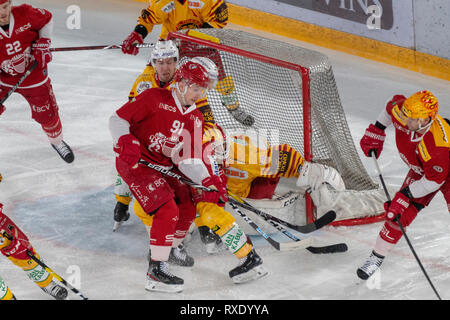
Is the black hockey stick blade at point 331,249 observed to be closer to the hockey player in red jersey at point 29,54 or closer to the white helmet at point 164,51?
the white helmet at point 164,51

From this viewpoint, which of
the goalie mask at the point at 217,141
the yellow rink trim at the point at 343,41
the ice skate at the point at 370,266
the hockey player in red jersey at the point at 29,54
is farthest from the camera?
the yellow rink trim at the point at 343,41

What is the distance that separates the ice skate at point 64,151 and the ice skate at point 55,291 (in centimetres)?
152

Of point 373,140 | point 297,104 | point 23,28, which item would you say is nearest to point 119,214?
point 297,104

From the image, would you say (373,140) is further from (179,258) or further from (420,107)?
(179,258)

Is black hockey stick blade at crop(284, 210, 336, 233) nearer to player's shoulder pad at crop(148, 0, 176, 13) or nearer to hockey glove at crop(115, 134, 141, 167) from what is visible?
hockey glove at crop(115, 134, 141, 167)


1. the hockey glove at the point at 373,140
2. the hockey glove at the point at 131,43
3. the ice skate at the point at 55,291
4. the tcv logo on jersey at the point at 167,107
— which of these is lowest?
the ice skate at the point at 55,291

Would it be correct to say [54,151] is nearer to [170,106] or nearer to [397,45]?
[170,106]

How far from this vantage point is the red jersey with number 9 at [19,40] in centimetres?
418

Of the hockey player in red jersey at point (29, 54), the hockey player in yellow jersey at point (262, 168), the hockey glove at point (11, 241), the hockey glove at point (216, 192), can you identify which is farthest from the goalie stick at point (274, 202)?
the hockey player in red jersey at point (29, 54)

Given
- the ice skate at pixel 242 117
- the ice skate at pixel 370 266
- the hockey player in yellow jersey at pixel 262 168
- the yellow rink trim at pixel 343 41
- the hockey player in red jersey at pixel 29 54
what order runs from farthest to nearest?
the yellow rink trim at pixel 343 41, the ice skate at pixel 242 117, the hockey player in red jersey at pixel 29 54, the hockey player in yellow jersey at pixel 262 168, the ice skate at pixel 370 266

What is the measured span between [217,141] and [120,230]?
721 mm

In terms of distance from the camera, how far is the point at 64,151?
4.64 meters

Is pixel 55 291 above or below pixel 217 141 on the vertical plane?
below
